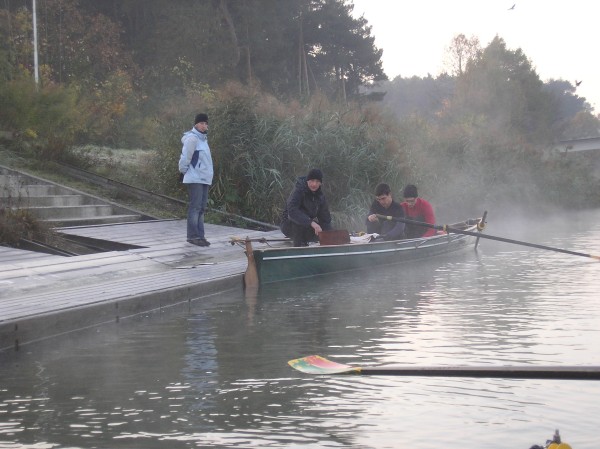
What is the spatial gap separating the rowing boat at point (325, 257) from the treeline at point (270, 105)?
13.6 ft

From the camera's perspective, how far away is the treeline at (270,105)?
76.2 ft

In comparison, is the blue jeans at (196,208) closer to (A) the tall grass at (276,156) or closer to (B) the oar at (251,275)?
(B) the oar at (251,275)

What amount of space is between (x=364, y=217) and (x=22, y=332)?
48.5ft

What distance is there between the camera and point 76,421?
6.97 metres

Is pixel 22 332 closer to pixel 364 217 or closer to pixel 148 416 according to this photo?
pixel 148 416

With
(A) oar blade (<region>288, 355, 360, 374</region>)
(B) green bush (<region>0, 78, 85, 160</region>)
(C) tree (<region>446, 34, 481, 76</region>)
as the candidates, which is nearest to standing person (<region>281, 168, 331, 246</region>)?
(A) oar blade (<region>288, 355, 360, 374</region>)

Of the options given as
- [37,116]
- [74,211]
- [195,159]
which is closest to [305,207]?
[195,159]

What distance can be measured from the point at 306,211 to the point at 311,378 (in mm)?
8227

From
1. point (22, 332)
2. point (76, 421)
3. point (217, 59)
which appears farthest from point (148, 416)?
point (217, 59)

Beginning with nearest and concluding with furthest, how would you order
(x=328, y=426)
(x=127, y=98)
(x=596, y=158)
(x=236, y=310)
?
(x=328, y=426) → (x=236, y=310) → (x=127, y=98) → (x=596, y=158)

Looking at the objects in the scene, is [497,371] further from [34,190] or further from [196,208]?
[34,190]

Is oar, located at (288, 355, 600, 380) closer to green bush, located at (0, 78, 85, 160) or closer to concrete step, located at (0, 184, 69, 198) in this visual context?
concrete step, located at (0, 184, 69, 198)

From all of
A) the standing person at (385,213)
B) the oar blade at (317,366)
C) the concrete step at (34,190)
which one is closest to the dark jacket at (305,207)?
the standing person at (385,213)

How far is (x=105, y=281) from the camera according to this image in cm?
1281
